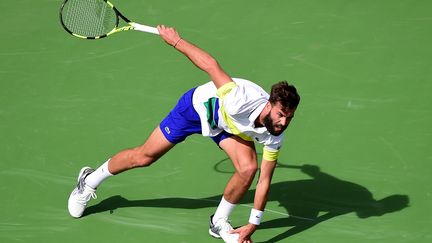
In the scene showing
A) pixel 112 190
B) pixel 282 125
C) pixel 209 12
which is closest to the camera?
pixel 282 125

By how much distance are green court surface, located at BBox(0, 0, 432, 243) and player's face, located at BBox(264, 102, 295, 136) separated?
1.26 meters

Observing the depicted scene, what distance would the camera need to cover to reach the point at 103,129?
9422 mm

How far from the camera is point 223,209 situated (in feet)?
24.7

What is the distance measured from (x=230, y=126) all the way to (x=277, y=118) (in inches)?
21.7

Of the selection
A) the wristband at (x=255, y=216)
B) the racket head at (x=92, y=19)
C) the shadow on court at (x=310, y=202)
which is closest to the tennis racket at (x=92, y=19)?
the racket head at (x=92, y=19)

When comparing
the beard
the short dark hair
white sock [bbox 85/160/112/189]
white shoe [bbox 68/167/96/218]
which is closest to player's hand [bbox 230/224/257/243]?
the beard

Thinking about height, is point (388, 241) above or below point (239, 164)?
below

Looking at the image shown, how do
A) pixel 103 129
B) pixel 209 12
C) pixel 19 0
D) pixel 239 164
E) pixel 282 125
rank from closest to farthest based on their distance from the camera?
1. pixel 282 125
2. pixel 239 164
3. pixel 103 129
4. pixel 209 12
5. pixel 19 0

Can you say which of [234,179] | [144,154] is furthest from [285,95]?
[144,154]

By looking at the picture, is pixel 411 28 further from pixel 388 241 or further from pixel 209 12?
pixel 388 241

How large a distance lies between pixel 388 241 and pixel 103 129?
359 cm

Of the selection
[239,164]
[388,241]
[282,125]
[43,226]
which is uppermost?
[282,125]

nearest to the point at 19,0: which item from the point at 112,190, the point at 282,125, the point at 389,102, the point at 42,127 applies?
the point at 42,127

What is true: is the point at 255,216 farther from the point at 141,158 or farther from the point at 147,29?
→ the point at 147,29
